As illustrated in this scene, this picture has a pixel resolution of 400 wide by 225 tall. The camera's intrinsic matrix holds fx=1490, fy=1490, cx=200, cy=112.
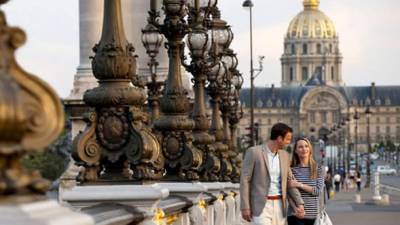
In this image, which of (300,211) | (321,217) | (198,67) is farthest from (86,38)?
(300,211)

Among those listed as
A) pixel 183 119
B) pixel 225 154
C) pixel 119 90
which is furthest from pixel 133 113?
pixel 225 154

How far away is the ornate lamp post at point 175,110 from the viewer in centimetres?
1747

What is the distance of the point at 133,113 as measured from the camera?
1119 centimetres

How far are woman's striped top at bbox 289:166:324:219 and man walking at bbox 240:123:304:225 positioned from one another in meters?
0.36

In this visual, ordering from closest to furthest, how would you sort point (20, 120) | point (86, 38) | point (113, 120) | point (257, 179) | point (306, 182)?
1. point (20, 120)
2. point (113, 120)
3. point (257, 179)
4. point (306, 182)
5. point (86, 38)

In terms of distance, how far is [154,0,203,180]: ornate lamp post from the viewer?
17469mm

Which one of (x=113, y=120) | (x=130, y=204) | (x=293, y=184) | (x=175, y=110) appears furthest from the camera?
(x=175, y=110)

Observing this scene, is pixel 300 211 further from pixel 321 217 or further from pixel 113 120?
pixel 113 120

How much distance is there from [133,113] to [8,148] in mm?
6950

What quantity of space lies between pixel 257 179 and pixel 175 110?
4.83m

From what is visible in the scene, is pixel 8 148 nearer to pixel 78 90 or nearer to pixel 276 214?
pixel 276 214

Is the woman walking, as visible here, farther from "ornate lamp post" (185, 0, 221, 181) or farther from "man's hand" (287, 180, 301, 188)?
"ornate lamp post" (185, 0, 221, 181)

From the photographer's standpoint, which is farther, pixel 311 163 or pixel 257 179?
pixel 311 163

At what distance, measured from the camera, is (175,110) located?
17.8 meters
